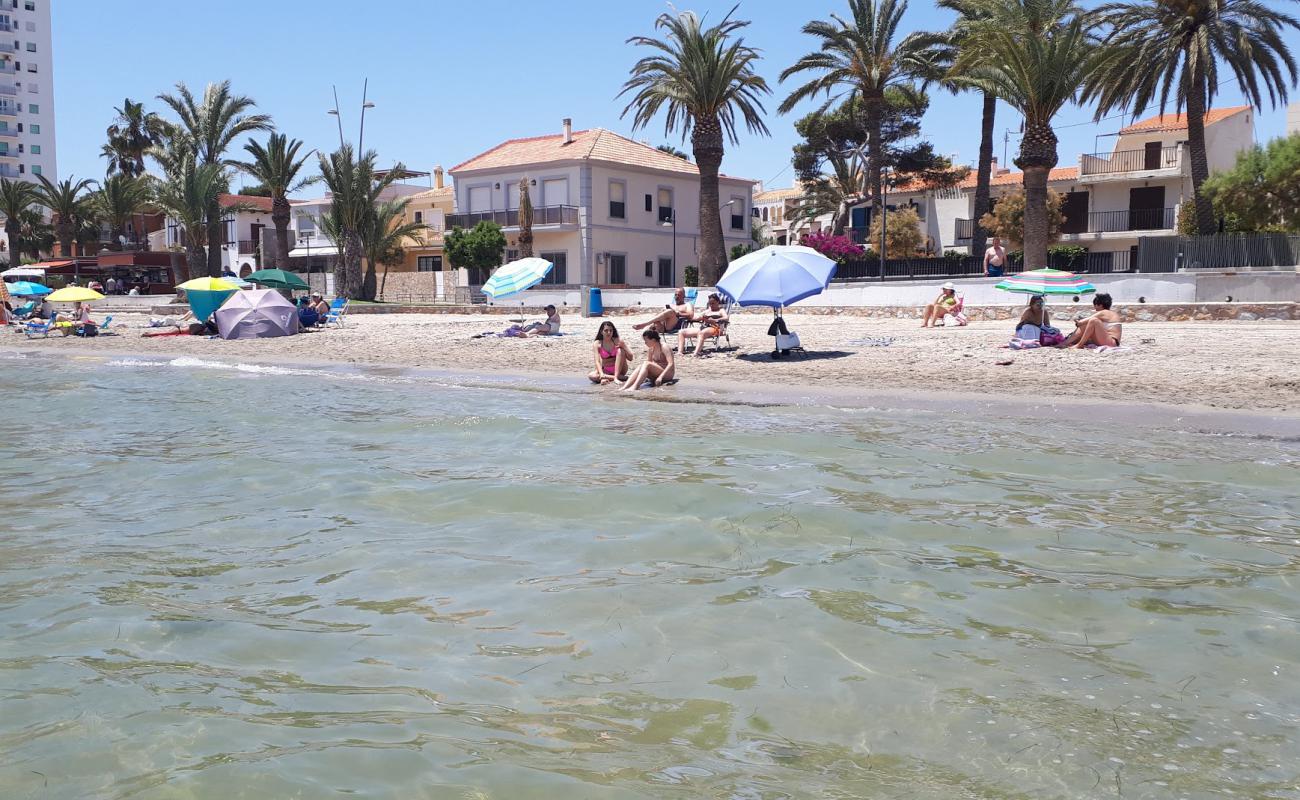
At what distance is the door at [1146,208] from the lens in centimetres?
4331

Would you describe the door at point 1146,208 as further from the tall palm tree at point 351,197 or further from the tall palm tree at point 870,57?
the tall palm tree at point 351,197

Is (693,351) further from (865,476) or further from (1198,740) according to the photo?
(1198,740)

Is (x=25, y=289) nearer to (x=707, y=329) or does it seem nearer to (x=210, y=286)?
(x=210, y=286)

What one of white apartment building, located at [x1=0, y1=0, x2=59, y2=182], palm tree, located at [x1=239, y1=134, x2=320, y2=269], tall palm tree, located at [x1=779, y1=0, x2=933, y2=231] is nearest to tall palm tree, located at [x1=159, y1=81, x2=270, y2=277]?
palm tree, located at [x1=239, y1=134, x2=320, y2=269]

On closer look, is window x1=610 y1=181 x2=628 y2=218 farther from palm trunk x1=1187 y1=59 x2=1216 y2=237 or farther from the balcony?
palm trunk x1=1187 y1=59 x2=1216 y2=237

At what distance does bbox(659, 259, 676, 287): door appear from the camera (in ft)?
158

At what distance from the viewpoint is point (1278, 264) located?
2244 cm

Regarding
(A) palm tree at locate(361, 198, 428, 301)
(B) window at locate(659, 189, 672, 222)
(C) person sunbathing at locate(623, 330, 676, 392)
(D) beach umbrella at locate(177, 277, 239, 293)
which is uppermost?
(B) window at locate(659, 189, 672, 222)

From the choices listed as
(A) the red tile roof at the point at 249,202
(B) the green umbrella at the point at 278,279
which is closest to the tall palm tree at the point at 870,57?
(B) the green umbrella at the point at 278,279

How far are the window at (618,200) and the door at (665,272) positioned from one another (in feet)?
10.7

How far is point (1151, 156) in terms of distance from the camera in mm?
44062

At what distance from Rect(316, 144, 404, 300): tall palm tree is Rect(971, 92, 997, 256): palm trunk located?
23.9 m

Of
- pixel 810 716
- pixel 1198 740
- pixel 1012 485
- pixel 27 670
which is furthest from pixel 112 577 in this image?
pixel 1012 485

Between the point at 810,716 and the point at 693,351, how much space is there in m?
14.1
